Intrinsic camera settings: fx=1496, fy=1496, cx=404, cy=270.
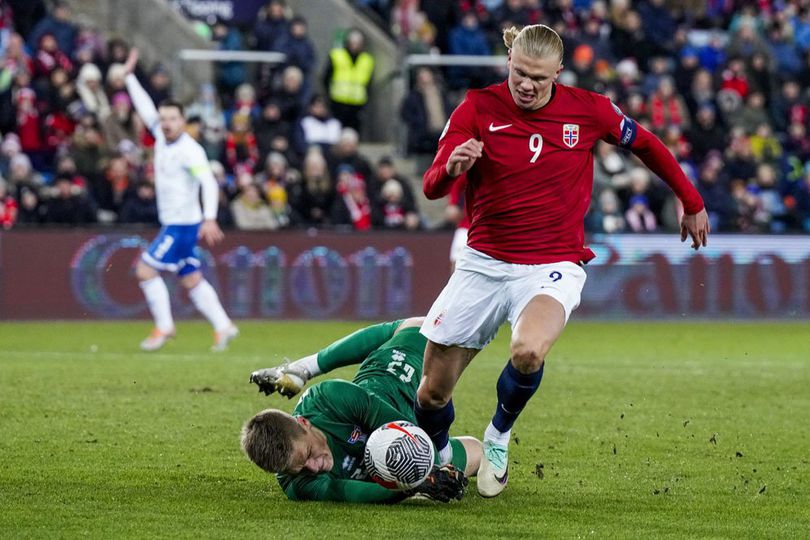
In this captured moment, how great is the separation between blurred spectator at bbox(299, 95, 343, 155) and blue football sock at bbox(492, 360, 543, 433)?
13.5 m

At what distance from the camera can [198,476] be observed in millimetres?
7688

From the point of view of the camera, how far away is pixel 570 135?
24.5ft

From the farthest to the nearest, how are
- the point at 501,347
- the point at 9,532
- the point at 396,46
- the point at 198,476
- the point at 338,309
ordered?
the point at 396,46, the point at 338,309, the point at 501,347, the point at 198,476, the point at 9,532

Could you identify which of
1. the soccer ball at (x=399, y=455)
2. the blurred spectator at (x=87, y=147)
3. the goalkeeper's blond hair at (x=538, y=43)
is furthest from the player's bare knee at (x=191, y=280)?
the soccer ball at (x=399, y=455)

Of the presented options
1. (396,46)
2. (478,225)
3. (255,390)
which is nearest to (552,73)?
(478,225)

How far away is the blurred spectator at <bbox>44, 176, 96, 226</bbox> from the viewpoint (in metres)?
18.4

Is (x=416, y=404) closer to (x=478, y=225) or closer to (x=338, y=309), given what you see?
(x=478, y=225)

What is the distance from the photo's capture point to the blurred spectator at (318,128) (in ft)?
68.4

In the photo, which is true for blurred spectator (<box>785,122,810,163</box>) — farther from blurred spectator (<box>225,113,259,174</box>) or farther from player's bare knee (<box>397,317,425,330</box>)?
player's bare knee (<box>397,317,425,330</box>)

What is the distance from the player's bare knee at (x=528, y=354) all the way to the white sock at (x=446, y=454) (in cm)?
70

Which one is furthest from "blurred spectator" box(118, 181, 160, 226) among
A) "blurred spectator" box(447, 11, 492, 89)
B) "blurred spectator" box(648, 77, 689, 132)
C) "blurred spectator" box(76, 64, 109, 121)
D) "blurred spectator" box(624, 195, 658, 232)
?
"blurred spectator" box(648, 77, 689, 132)

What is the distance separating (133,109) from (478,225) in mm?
12880

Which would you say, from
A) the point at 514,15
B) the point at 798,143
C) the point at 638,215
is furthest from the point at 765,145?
the point at 514,15

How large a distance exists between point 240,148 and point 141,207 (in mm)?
1922
